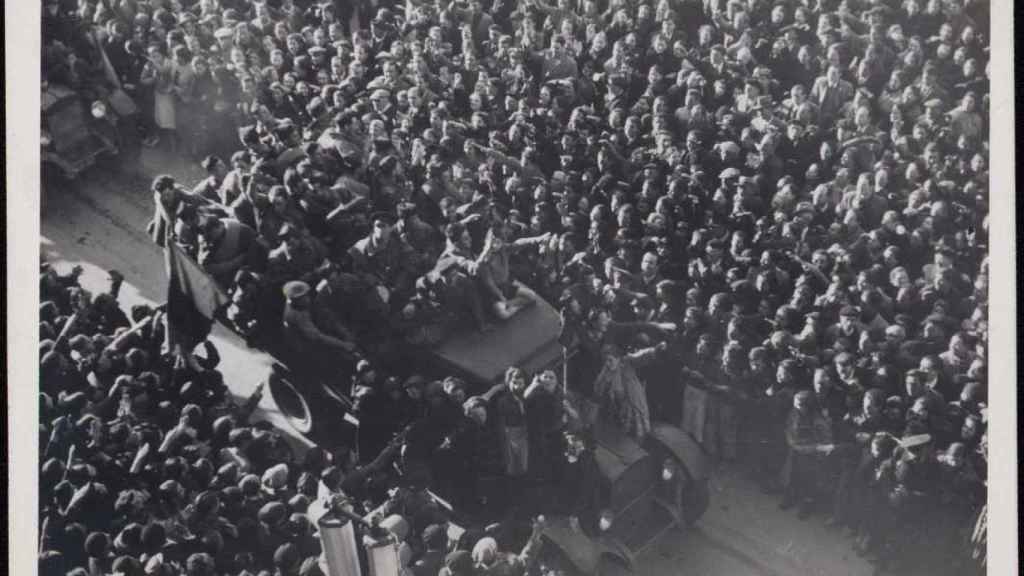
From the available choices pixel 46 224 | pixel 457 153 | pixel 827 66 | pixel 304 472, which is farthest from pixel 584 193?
pixel 46 224

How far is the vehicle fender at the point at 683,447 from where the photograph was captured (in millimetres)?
14250

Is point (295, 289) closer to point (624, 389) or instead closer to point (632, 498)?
point (624, 389)

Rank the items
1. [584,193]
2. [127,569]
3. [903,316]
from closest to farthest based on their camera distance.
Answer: [127,569], [903,316], [584,193]

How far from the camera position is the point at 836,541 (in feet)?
46.6

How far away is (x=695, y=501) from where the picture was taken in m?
14.3

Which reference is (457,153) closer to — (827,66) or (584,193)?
(584,193)

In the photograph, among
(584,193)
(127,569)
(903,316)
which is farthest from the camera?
(584,193)

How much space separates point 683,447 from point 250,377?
163 inches

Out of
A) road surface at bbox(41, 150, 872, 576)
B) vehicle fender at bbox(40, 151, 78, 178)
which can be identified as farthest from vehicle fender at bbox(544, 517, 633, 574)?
vehicle fender at bbox(40, 151, 78, 178)

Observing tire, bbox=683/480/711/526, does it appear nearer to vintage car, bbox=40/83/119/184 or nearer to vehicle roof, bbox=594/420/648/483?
vehicle roof, bbox=594/420/648/483

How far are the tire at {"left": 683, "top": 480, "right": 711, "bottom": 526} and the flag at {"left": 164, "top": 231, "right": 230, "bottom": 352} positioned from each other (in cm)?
473

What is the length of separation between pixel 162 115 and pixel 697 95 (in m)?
5.33

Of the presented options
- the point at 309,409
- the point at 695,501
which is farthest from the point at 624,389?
the point at 309,409

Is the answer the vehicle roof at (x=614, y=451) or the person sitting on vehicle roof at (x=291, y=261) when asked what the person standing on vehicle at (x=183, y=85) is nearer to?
the person sitting on vehicle roof at (x=291, y=261)
